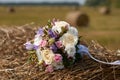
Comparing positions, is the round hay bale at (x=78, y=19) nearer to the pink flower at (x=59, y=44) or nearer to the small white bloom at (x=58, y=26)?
the small white bloom at (x=58, y=26)

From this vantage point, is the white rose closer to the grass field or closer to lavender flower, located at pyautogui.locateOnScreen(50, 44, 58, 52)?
lavender flower, located at pyautogui.locateOnScreen(50, 44, 58, 52)

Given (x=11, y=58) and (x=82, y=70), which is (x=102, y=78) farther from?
(x=11, y=58)

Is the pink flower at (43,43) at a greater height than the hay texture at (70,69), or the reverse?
the pink flower at (43,43)

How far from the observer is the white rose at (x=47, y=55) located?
4.72 metres

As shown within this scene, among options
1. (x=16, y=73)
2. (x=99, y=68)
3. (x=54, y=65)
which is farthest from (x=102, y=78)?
(x=16, y=73)

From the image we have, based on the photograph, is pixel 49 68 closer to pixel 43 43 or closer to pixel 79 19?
pixel 43 43

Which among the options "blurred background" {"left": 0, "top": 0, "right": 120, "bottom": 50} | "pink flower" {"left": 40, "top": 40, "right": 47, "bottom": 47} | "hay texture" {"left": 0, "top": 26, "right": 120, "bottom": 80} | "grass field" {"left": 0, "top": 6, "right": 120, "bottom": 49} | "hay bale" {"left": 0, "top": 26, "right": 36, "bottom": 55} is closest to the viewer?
"hay texture" {"left": 0, "top": 26, "right": 120, "bottom": 80}

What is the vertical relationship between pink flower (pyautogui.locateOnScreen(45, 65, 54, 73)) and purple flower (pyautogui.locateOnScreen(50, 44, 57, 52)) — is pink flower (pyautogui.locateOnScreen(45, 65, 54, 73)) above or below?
below

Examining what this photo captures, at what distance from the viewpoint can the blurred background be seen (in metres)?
25.1

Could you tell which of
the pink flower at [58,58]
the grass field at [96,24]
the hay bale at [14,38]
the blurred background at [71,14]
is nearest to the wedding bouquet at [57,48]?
the pink flower at [58,58]

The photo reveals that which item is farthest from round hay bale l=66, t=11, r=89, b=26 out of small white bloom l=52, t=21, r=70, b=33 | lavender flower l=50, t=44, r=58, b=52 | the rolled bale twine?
lavender flower l=50, t=44, r=58, b=52

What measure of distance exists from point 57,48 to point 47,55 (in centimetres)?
11

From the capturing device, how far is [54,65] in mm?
4734

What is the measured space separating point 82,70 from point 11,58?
1.17 metres
